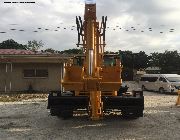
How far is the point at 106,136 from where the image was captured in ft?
38.5

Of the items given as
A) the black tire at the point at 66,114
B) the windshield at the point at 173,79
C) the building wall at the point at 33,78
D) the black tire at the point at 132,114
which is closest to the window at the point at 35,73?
the building wall at the point at 33,78

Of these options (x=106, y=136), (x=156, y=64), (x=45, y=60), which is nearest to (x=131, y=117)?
(x=106, y=136)

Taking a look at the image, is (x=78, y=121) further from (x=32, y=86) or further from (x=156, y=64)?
(x=156, y=64)

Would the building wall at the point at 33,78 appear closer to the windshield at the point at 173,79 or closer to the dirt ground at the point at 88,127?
the windshield at the point at 173,79

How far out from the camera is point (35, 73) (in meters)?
32.6

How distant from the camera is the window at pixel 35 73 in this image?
32500mm

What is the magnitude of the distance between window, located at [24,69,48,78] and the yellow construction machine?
17.7 m

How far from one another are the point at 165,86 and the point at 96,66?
21330mm

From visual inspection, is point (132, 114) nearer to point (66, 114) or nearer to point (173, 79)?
point (66, 114)

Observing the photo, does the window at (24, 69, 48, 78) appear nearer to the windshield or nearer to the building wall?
the building wall

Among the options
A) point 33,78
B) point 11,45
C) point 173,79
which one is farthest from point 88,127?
point 11,45

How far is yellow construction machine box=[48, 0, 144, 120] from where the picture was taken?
525 inches

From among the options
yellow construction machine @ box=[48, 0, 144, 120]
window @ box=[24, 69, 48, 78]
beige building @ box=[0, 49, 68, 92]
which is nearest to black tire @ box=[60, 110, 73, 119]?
yellow construction machine @ box=[48, 0, 144, 120]

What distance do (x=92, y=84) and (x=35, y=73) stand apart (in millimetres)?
19983
